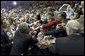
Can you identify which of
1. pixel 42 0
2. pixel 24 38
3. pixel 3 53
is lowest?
pixel 3 53

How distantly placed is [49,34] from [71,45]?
872 millimetres

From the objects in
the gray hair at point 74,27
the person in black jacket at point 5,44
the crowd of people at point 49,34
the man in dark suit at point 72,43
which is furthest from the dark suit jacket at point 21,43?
the gray hair at point 74,27

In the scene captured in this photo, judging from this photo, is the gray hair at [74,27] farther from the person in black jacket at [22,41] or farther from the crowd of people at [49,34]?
the person in black jacket at [22,41]

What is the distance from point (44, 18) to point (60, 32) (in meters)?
0.97

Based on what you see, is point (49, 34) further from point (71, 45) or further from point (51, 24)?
point (71, 45)

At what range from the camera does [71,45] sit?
3.46 m

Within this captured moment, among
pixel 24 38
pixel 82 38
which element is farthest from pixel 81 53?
pixel 24 38

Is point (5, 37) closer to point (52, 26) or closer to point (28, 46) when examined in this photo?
point (28, 46)

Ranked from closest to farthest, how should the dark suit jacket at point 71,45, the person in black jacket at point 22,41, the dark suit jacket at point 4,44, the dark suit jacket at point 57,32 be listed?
the dark suit jacket at point 71,45
the person in black jacket at point 22,41
the dark suit jacket at point 4,44
the dark suit jacket at point 57,32

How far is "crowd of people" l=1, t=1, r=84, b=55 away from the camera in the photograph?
11.4 feet

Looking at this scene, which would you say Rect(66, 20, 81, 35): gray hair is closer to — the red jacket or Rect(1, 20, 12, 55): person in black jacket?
the red jacket

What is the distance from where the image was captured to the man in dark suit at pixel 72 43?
343cm

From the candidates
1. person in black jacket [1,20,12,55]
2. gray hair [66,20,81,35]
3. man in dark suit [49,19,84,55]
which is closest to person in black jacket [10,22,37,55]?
person in black jacket [1,20,12,55]

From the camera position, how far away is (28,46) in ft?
12.4
